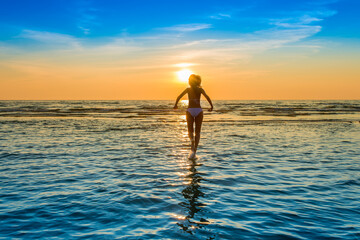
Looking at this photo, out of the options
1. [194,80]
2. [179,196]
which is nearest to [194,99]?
[194,80]

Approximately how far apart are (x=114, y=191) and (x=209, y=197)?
80.2 inches

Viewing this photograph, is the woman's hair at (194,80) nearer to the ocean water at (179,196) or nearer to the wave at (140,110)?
the ocean water at (179,196)

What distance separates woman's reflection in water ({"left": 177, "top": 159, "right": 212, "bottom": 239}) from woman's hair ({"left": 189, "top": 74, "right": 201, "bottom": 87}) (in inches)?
148

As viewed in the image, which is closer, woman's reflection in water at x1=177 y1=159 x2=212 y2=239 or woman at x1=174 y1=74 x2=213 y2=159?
woman's reflection in water at x1=177 y1=159 x2=212 y2=239

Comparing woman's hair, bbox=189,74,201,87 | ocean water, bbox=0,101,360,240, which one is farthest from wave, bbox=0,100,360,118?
ocean water, bbox=0,101,360,240

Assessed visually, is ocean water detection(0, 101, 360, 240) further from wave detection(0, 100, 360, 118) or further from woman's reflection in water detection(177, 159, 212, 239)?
wave detection(0, 100, 360, 118)

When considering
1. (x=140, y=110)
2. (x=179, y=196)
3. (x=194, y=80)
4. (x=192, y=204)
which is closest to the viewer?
(x=192, y=204)

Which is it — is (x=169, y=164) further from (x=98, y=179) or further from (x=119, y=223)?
(x=119, y=223)

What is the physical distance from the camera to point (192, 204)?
5.64 metres

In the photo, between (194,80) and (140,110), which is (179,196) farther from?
(140,110)

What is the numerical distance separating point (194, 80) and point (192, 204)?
6.07 m

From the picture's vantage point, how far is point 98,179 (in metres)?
7.54

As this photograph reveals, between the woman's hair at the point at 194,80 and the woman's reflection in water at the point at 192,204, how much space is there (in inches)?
148

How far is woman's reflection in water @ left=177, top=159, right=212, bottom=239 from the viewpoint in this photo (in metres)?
4.61
